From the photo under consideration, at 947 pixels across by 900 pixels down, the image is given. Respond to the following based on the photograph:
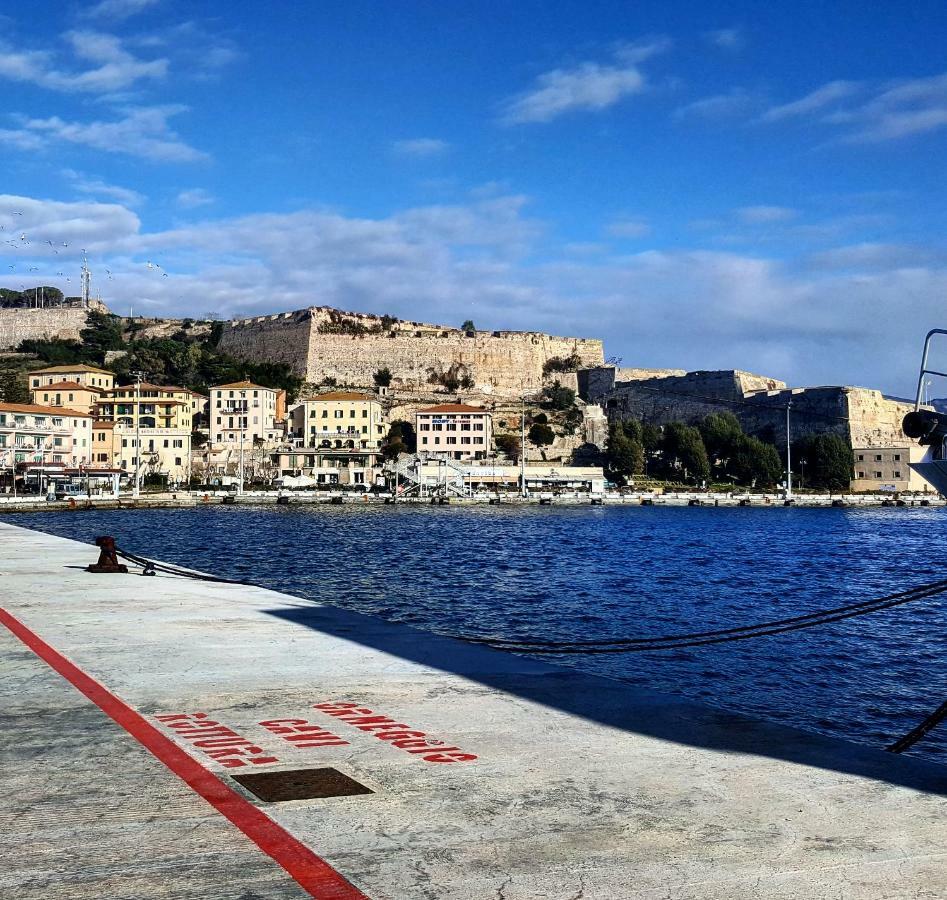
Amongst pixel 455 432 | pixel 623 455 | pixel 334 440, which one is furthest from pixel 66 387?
pixel 623 455

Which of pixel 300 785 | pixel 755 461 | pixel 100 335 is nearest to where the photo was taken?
pixel 300 785

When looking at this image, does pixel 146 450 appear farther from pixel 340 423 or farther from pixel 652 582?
pixel 652 582

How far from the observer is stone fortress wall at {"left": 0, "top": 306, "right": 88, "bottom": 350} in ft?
343

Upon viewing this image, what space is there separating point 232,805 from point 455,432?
8116 centimetres

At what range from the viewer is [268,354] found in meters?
99.6

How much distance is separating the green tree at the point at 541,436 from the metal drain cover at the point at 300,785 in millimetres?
83994

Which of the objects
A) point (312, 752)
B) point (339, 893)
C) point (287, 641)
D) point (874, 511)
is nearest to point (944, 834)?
point (339, 893)

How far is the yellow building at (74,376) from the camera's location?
3356 inches

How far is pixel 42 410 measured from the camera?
73938 mm

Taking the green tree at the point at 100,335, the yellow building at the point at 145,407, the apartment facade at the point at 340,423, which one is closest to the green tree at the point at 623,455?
the apartment facade at the point at 340,423

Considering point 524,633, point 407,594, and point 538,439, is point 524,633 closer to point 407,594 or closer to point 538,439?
point 407,594

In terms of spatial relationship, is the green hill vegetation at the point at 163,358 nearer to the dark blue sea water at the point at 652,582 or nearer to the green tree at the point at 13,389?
the green tree at the point at 13,389

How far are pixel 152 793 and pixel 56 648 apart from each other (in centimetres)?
421

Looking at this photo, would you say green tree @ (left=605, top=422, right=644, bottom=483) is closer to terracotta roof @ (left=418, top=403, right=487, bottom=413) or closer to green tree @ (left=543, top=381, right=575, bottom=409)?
green tree @ (left=543, top=381, right=575, bottom=409)
